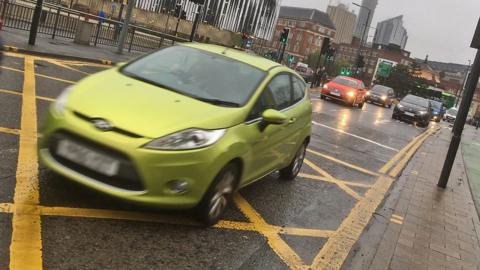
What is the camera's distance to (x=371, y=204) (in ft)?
24.2

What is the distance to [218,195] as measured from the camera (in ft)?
15.8

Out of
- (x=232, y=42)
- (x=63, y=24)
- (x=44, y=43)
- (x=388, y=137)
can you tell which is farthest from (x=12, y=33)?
(x=232, y=42)

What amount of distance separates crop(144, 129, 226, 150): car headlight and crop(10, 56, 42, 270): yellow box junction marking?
106cm

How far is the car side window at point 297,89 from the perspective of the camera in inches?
261

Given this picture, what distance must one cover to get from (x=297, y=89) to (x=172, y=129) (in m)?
2.86

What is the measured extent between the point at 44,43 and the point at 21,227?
13.7 meters

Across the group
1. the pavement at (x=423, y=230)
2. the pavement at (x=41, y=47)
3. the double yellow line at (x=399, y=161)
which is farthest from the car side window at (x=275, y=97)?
the pavement at (x=41, y=47)

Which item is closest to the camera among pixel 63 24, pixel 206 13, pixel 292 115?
pixel 292 115

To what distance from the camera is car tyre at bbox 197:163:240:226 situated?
4.64 meters

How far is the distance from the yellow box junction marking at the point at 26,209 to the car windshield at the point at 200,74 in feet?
4.46

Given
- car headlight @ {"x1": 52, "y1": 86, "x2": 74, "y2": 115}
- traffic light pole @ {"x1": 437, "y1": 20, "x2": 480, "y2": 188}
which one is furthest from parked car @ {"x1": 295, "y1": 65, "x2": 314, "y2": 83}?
car headlight @ {"x1": 52, "y1": 86, "x2": 74, "y2": 115}

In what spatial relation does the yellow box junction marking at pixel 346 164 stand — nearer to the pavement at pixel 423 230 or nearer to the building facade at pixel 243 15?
the pavement at pixel 423 230

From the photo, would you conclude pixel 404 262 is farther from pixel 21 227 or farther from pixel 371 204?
pixel 21 227

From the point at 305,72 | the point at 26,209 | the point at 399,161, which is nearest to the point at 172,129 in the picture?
the point at 26,209
